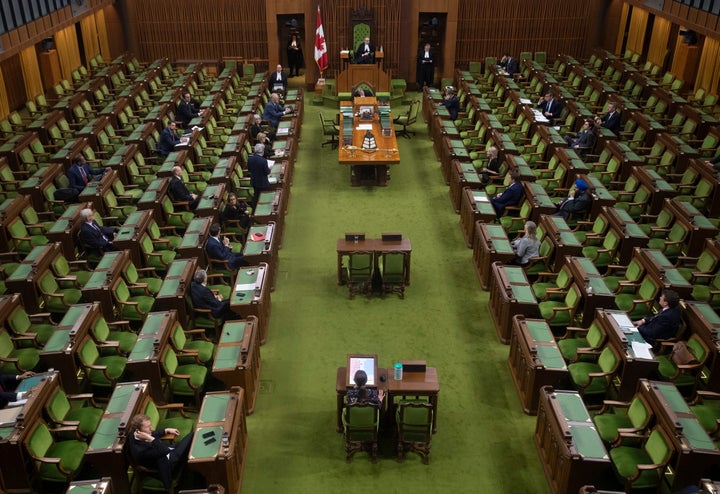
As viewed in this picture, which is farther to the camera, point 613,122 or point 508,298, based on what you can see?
point 613,122

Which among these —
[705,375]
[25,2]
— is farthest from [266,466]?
[25,2]

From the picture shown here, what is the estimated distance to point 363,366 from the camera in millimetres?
7996

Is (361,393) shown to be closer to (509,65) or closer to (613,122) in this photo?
(613,122)

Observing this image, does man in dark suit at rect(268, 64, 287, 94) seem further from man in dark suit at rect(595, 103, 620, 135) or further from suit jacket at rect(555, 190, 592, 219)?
suit jacket at rect(555, 190, 592, 219)

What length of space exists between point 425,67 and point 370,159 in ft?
27.1

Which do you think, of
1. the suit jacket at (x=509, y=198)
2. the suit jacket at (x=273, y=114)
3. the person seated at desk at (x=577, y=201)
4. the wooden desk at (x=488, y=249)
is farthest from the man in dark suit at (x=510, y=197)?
→ the suit jacket at (x=273, y=114)

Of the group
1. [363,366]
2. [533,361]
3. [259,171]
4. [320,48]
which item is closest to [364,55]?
[320,48]

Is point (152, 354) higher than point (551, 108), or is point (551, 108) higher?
point (551, 108)

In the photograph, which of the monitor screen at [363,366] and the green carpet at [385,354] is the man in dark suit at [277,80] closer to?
the green carpet at [385,354]

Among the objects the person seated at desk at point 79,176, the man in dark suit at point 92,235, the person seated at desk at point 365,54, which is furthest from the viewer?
the person seated at desk at point 365,54

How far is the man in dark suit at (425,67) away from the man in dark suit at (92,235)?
43.1ft

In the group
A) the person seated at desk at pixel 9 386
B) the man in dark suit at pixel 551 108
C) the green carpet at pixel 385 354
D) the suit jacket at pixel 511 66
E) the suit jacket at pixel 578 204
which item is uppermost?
the suit jacket at pixel 511 66

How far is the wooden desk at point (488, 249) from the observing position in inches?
423

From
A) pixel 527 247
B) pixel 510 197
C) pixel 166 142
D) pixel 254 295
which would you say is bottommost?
pixel 254 295
